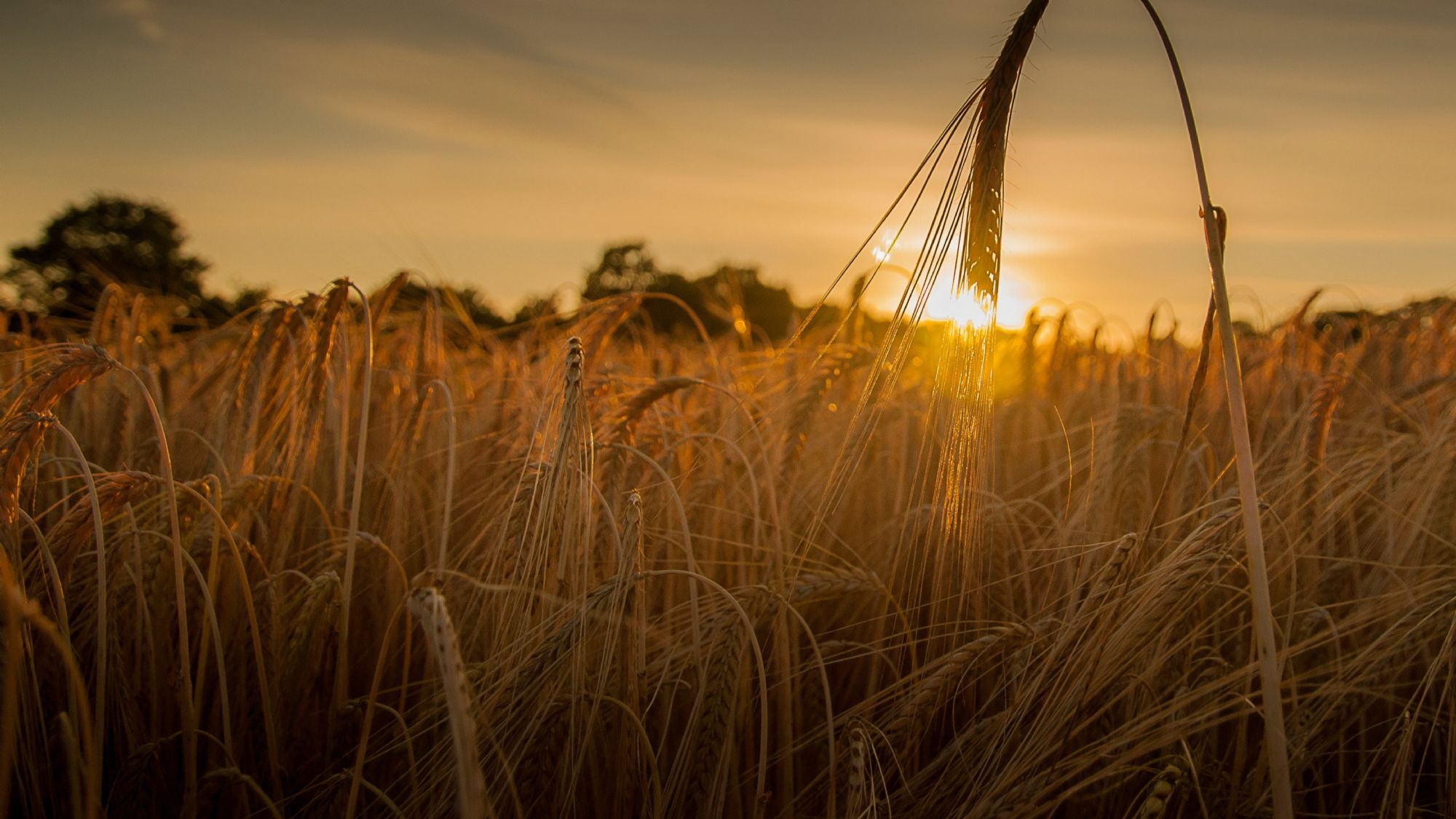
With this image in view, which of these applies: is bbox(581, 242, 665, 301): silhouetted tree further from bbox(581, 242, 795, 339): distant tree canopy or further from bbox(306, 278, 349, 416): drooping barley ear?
bbox(306, 278, 349, 416): drooping barley ear

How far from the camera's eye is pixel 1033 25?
101 cm

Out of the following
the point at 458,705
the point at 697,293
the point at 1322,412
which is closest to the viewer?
the point at 458,705

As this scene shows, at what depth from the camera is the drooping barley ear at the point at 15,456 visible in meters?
1.21

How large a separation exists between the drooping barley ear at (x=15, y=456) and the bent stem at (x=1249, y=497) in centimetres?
172

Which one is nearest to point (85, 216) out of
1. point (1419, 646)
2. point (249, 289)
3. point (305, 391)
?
point (249, 289)

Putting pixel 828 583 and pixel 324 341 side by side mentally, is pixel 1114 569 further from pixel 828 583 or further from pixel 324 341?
pixel 324 341

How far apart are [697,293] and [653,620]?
15407 mm

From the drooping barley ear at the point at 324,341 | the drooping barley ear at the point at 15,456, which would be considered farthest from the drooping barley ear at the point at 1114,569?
the drooping barley ear at the point at 15,456

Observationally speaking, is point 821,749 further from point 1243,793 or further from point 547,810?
point 1243,793

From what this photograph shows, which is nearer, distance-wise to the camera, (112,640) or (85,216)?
(112,640)

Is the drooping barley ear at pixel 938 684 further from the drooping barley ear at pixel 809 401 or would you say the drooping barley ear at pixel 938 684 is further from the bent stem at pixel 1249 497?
the drooping barley ear at pixel 809 401

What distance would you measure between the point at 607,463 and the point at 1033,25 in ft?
3.80

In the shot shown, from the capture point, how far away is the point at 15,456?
3.99 ft

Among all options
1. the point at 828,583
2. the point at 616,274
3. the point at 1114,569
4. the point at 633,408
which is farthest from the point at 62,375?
the point at 616,274
